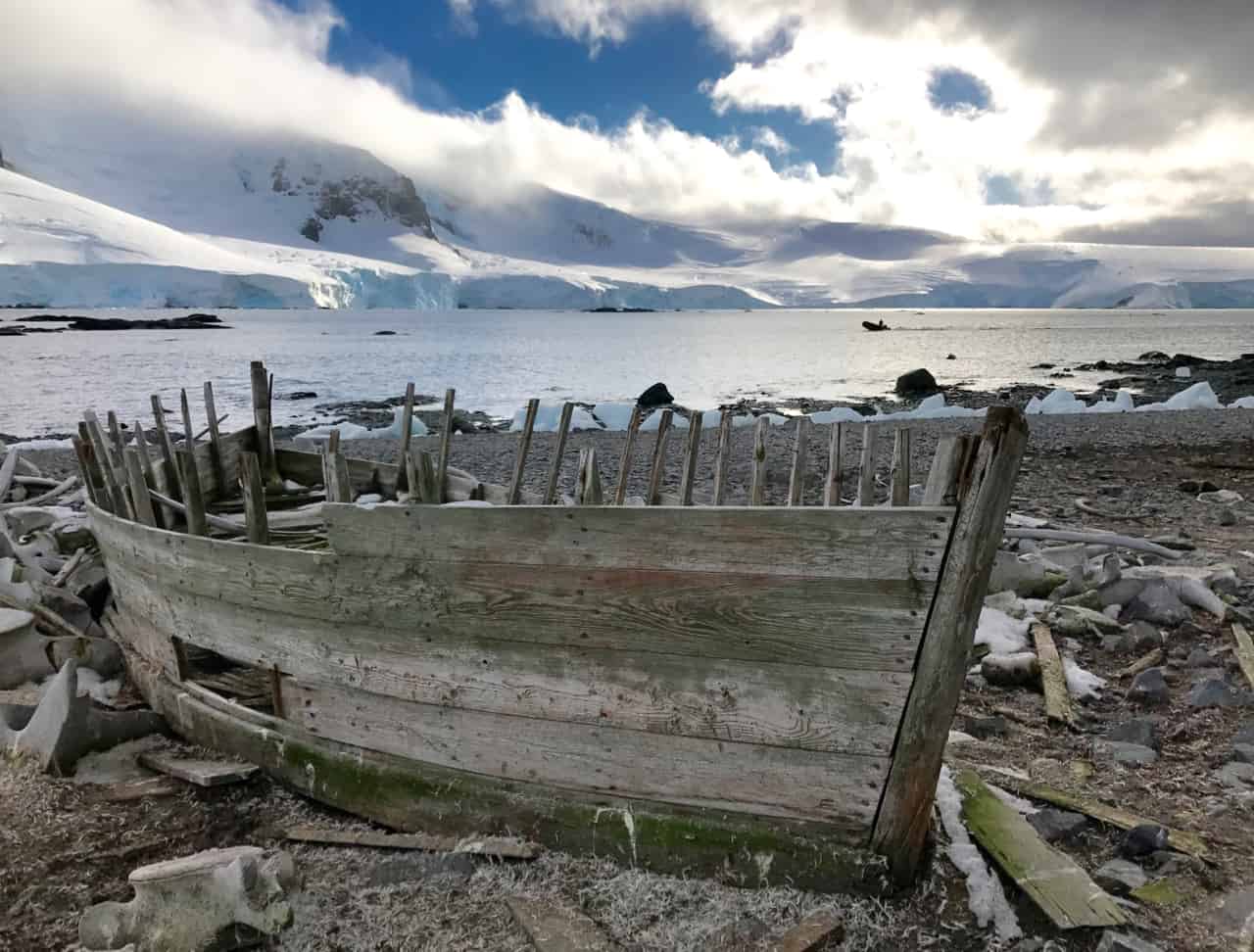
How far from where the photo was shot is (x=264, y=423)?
25.4 feet

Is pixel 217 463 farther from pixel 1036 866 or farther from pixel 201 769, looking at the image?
pixel 1036 866

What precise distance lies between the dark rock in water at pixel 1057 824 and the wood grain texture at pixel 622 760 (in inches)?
41.7

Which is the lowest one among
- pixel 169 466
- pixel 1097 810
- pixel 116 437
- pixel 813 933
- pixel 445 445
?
pixel 813 933

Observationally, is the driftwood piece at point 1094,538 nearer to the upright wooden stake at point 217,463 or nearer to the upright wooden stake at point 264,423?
the upright wooden stake at point 264,423

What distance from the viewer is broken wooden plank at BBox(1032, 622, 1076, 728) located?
4.70 meters

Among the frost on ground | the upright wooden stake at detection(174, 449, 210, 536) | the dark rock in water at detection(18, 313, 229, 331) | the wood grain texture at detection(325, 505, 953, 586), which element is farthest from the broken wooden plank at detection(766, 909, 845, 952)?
the dark rock in water at detection(18, 313, 229, 331)

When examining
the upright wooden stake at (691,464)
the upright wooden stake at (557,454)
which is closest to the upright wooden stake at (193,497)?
the upright wooden stake at (557,454)

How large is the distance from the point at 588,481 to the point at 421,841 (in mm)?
1773

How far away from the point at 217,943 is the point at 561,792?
1.36m

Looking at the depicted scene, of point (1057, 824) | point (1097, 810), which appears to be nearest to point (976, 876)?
point (1057, 824)

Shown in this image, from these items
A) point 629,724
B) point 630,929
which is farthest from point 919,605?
point 630,929

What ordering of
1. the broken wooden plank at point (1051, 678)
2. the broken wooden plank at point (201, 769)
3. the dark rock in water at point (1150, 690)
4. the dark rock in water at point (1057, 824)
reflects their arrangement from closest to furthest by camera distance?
the dark rock in water at point (1057, 824) → the broken wooden plank at point (201, 769) → the broken wooden plank at point (1051, 678) → the dark rock in water at point (1150, 690)

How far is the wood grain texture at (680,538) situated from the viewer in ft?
9.24

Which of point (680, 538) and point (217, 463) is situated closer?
point (680, 538)
